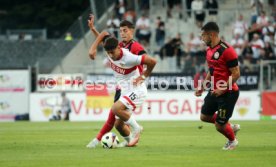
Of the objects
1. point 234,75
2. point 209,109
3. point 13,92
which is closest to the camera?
point 234,75

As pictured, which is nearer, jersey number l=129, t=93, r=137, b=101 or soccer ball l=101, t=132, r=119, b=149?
soccer ball l=101, t=132, r=119, b=149

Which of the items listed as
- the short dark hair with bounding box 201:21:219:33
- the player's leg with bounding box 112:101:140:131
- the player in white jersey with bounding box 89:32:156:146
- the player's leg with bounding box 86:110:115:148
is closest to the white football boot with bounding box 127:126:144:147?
the player in white jersey with bounding box 89:32:156:146

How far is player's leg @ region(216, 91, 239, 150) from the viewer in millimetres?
17672

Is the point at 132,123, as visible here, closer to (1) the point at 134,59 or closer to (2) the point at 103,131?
(2) the point at 103,131

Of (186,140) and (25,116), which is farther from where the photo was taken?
(25,116)

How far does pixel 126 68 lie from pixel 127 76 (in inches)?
9.3

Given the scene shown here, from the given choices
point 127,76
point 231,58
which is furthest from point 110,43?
point 231,58

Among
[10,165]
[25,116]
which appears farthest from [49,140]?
[25,116]

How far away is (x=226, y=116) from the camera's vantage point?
17.7 m

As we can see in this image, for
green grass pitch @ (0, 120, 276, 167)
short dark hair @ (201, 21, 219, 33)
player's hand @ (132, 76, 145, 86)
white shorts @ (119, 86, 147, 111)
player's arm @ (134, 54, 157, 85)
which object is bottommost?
green grass pitch @ (0, 120, 276, 167)

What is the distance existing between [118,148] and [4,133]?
7638mm

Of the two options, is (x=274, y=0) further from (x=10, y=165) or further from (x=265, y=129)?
(x=10, y=165)

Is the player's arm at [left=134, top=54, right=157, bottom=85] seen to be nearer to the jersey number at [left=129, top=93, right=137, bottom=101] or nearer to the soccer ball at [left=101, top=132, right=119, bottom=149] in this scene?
the jersey number at [left=129, top=93, right=137, bottom=101]

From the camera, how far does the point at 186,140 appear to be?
70.0 feet
